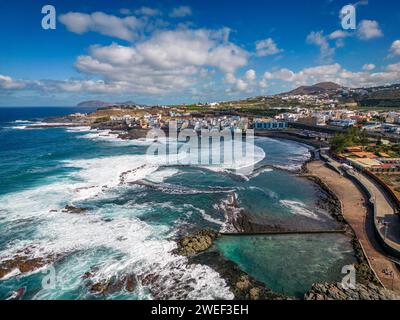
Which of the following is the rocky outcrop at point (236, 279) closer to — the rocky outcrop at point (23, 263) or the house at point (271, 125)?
the rocky outcrop at point (23, 263)

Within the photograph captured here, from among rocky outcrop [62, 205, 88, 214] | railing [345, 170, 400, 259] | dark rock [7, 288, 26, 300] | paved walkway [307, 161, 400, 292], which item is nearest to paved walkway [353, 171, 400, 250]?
railing [345, 170, 400, 259]

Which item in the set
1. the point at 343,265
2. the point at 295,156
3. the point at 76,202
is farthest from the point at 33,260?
the point at 295,156

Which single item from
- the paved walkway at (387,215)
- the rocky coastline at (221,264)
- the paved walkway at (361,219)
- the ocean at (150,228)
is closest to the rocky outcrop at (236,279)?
the rocky coastline at (221,264)

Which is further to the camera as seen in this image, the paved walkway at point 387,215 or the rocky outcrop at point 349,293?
the paved walkway at point 387,215

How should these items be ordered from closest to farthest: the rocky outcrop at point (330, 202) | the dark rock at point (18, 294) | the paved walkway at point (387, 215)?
1. the dark rock at point (18, 294)
2. the paved walkway at point (387, 215)
3. the rocky outcrop at point (330, 202)

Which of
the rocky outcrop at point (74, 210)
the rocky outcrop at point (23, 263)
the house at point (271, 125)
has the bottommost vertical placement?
the rocky outcrop at point (23, 263)

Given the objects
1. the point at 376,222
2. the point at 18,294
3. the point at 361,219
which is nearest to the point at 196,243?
the point at 18,294

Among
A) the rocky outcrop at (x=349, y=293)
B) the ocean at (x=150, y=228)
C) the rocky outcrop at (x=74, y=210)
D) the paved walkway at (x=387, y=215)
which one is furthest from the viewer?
the rocky outcrop at (x=74, y=210)

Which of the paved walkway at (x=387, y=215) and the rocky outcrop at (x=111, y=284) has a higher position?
the paved walkway at (x=387, y=215)

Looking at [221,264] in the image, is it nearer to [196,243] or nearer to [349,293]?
[196,243]
